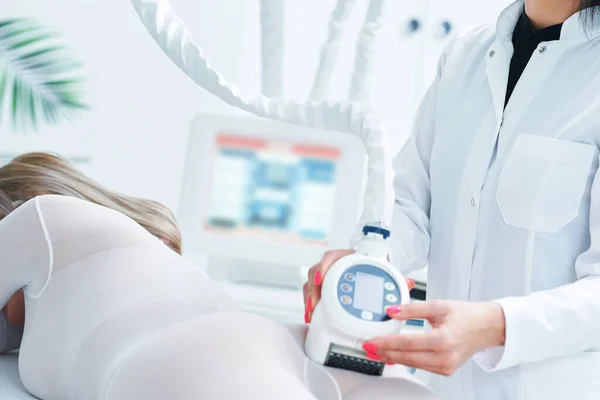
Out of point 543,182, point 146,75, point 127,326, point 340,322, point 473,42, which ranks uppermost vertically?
point 473,42

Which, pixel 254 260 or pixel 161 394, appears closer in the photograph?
pixel 161 394

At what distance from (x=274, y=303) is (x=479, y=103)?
3.24 feet

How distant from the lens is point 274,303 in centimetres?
200

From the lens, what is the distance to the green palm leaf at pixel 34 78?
2.63 meters

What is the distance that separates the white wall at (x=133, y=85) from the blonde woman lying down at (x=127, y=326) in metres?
1.37

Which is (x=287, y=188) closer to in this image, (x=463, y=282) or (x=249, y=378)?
(x=463, y=282)

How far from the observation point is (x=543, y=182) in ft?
3.59

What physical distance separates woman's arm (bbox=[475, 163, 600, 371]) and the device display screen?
0.18m

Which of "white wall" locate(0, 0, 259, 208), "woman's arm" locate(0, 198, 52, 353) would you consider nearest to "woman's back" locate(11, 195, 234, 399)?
"woman's arm" locate(0, 198, 52, 353)

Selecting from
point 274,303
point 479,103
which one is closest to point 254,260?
point 274,303

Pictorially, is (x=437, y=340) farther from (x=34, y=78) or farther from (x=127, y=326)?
(x=34, y=78)

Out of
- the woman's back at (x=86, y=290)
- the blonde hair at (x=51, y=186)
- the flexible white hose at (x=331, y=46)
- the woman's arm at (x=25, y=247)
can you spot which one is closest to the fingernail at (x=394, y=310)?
the woman's back at (x=86, y=290)

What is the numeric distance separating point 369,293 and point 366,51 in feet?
4.52

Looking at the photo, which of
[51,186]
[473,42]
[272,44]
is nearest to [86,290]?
[51,186]
